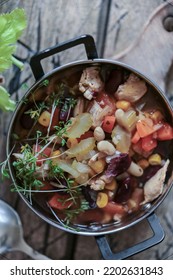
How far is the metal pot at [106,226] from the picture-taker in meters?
1.23

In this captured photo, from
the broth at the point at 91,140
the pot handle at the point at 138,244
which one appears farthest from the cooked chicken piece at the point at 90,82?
the pot handle at the point at 138,244

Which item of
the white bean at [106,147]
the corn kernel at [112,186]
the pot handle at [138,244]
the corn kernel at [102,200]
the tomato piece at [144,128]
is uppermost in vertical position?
the tomato piece at [144,128]

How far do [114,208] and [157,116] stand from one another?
0.27 metres

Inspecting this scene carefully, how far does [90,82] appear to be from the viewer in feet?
4.24

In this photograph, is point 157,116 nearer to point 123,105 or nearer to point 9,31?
point 123,105

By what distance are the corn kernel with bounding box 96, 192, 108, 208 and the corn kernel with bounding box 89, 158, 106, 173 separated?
2.6 inches

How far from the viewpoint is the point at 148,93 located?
1.33 meters

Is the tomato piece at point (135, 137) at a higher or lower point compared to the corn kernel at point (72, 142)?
higher

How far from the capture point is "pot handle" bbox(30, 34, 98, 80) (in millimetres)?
1210

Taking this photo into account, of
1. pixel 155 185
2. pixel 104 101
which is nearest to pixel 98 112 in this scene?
pixel 104 101

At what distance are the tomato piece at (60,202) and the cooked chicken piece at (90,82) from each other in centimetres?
27

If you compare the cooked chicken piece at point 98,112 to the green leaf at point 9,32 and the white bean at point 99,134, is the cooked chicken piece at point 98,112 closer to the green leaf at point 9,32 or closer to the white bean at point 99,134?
the white bean at point 99,134

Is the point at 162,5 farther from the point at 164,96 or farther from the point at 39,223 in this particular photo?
the point at 39,223

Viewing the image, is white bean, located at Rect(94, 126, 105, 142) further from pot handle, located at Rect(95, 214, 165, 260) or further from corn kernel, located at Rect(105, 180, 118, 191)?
pot handle, located at Rect(95, 214, 165, 260)
